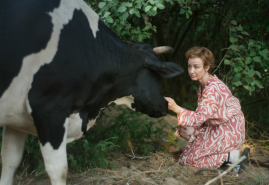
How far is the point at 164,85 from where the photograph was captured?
6797 mm

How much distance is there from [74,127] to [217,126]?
1.54 meters

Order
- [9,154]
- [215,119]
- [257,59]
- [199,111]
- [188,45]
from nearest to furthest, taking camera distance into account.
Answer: [9,154]
[199,111]
[215,119]
[257,59]
[188,45]

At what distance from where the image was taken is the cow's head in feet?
9.11

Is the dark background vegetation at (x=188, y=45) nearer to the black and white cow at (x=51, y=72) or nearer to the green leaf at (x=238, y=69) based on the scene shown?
the green leaf at (x=238, y=69)

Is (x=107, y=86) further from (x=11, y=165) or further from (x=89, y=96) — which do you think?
(x=11, y=165)

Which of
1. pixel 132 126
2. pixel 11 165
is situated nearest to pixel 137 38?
pixel 132 126

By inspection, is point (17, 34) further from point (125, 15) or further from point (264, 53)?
point (264, 53)

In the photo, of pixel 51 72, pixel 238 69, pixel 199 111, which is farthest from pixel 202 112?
pixel 51 72

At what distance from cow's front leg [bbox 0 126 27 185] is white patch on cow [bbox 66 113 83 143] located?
1.55 feet

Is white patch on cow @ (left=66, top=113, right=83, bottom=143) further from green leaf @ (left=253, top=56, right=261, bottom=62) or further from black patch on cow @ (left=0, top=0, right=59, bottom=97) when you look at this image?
green leaf @ (left=253, top=56, right=261, bottom=62)

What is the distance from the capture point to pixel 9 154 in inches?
99.3

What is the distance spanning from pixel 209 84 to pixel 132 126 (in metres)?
1.13

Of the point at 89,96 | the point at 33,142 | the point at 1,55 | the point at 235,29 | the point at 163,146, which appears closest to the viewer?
the point at 1,55

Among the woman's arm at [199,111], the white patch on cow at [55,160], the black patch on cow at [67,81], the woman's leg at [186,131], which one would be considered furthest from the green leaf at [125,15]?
the woman's leg at [186,131]
